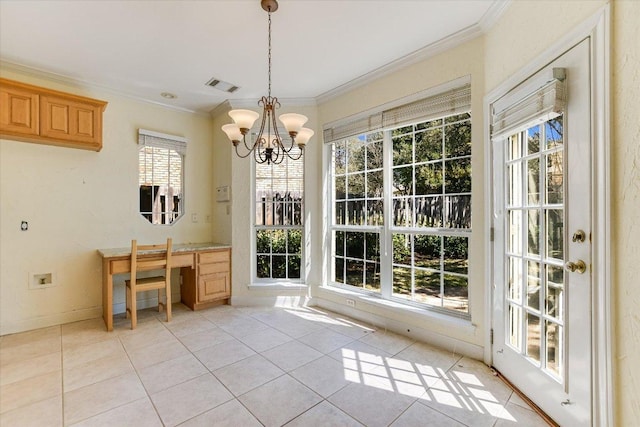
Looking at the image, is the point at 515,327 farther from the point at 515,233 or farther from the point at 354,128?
the point at 354,128

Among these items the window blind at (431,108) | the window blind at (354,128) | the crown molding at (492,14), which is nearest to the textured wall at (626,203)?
the crown molding at (492,14)

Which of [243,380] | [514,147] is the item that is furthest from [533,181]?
[243,380]

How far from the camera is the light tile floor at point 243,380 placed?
1668 mm

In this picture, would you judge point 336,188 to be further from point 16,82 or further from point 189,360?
point 16,82

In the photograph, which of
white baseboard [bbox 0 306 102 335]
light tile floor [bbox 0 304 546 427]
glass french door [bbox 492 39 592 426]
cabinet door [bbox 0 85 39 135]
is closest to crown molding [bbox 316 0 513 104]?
glass french door [bbox 492 39 592 426]

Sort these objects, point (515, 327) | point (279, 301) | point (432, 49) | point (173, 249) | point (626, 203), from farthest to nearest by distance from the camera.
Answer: point (279, 301)
point (173, 249)
point (432, 49)
point (515, 327)
point (626, 203)

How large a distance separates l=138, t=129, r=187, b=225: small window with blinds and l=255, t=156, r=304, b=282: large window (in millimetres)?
1160

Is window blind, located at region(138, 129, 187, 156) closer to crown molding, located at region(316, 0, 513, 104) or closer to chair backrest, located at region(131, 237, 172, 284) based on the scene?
chair backrest, located at region(131, 237, 172, 284)

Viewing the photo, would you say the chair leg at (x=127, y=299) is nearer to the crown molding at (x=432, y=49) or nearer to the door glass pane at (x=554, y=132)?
the crown molding at (x=432, y=49)

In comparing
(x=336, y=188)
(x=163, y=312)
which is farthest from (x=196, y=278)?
(x=336, y=188)

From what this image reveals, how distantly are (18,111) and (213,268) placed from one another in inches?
96.0

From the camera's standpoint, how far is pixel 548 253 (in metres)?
1.70

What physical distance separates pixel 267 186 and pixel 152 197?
1.53 m

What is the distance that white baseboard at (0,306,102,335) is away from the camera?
2.84 m
